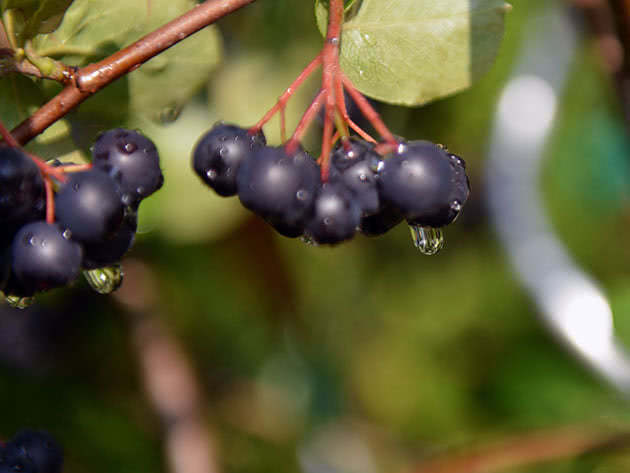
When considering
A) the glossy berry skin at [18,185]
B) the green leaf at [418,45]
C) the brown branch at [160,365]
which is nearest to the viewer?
the glossy berry skin at [18,185]

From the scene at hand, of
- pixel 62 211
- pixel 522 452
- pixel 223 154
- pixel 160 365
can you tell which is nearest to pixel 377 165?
pixel 223 154

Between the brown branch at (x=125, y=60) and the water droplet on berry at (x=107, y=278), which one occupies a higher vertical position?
the brown branch at (x=125, y=60)

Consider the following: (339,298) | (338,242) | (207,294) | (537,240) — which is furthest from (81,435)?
(338,242)

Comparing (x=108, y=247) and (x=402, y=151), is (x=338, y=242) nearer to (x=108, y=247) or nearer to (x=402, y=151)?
(x=402, y=151)

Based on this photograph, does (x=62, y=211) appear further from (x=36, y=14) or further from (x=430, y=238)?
(x=430, y=238)

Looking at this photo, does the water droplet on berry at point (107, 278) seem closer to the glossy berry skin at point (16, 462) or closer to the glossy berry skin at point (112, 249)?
the glossy berry skin at point (112, 249)

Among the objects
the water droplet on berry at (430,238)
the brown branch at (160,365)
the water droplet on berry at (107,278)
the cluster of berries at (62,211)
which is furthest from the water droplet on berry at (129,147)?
the brown branch at (160,365)
